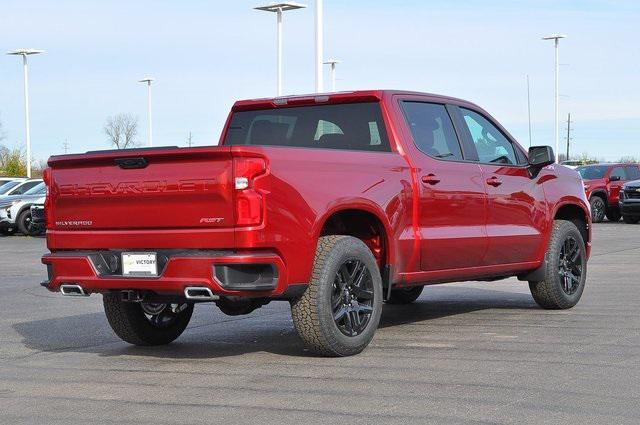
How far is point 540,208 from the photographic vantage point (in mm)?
9828

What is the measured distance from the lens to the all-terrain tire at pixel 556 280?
992 cm

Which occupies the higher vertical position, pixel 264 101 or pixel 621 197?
pixel 264 101

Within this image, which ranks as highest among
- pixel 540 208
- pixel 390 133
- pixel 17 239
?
pixel 390 133

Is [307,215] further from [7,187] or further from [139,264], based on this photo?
[7,187]

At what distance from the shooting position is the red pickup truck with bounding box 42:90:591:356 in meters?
6.88

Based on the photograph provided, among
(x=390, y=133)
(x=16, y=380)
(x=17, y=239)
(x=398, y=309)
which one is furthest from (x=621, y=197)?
(x=16, y=380)

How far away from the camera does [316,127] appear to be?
875 cm

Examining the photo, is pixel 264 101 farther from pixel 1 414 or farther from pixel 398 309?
pixel 1 414

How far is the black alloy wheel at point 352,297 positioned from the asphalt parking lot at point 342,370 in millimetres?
229

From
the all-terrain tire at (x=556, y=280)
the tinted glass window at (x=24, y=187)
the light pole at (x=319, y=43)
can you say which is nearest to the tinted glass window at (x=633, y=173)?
the light pole at (x=319, y=43)

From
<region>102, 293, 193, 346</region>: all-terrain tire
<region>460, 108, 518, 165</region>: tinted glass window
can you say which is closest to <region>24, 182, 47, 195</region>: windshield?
<region>460, 108, 518, 165</region>: tinted glass window

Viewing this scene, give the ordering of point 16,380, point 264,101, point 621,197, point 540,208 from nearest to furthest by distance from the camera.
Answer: point 16,380 < point 264,101 < point 540,208 < point 621,197

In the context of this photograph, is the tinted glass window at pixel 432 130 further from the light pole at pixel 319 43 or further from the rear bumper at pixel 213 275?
the light pole at pixel 319 43

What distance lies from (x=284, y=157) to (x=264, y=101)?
6.94 ft
